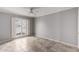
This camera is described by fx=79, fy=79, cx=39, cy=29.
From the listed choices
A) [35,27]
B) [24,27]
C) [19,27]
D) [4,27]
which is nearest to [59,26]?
[35,27]

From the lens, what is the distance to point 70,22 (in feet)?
13.0

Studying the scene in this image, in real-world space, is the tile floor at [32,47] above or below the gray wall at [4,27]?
below

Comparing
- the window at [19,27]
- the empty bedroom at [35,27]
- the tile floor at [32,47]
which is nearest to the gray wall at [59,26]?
the empty bedroom at [35,27]

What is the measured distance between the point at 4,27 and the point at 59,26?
3295 mm

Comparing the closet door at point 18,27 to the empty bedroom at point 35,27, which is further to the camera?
the closet door at point 18,27

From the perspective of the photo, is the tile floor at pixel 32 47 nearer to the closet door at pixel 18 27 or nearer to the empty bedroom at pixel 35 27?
the empty bedroom at pixel 35 27

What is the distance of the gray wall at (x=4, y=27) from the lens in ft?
15.0

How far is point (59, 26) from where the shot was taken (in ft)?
15.4

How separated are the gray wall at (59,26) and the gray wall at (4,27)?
178 centimetres

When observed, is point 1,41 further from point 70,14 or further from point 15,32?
point 70,14

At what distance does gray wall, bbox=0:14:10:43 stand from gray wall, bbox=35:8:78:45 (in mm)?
1785

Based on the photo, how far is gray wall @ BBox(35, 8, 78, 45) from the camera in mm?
3820
